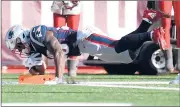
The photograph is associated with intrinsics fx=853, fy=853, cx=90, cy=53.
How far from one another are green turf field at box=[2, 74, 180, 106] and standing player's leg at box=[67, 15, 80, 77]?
173cm

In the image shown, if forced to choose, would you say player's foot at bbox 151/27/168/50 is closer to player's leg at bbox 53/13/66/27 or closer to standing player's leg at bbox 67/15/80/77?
standing player's leg at bbox 67/15/80/77

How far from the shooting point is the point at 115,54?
12.1m

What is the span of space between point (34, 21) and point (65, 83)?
4076 mm

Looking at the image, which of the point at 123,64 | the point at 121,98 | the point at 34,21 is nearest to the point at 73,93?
the point at 121,98

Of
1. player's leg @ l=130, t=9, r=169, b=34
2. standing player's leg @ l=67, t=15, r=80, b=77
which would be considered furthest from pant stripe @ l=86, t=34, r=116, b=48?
player's leg @ l=130, t=9, r=169, b=34

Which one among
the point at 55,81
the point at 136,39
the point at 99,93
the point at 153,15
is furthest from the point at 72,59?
the point at 99,93

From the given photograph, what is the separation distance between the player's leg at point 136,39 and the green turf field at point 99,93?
1.19 meters

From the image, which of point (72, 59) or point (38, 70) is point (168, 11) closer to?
point (72, 59)

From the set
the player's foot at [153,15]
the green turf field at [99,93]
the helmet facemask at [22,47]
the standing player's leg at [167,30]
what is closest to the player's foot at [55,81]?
the green turf field at [99,93]

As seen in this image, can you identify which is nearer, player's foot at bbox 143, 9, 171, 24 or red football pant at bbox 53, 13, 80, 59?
player's foot at bbox 143, 9, 171, 24

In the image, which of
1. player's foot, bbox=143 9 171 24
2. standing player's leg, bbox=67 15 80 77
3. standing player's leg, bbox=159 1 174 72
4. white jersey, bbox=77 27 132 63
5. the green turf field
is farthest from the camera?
standing player's leg, bbox=67 15 80 77

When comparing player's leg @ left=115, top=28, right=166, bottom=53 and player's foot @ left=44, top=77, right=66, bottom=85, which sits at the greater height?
player's leg @ left=115, top=28, right=166, bottom=53

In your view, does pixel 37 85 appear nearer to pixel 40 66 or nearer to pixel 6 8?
pixel 40 66

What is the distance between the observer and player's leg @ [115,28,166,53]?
11156mm
